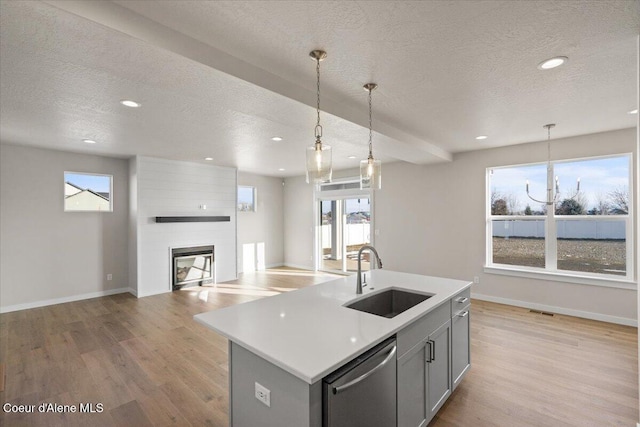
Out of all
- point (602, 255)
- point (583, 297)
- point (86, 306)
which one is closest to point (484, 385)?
point (583, 297)

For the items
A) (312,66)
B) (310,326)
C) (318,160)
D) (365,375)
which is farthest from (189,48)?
(365,375)

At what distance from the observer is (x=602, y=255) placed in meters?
4.23

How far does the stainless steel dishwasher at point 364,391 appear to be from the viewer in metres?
1.26

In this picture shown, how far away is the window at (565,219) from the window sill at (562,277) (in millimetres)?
63

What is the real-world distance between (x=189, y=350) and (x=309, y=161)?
261cm

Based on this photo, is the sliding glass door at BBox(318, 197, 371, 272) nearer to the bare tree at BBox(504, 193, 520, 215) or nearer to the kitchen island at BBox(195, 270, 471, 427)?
the bare tree at BBox(504, 193, 520, 215)

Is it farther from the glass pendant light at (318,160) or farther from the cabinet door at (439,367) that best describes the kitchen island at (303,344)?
the glass pendant light at (318,160)

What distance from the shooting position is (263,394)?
140cm

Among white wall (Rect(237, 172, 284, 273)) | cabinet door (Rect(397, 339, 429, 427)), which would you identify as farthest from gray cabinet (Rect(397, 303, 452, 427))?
white wall (Rect(237, 172, 284, 273))

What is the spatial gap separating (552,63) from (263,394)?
9.48ft

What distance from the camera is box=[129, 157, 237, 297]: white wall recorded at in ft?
17.9

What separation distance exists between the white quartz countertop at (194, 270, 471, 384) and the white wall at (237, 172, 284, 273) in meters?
5.59

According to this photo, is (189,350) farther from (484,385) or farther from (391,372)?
(484,385)

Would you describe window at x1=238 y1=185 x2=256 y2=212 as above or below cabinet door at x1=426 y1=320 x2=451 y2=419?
above
